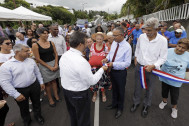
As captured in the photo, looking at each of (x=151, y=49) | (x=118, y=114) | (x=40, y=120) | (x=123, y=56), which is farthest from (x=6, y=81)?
(x=151, y=49)

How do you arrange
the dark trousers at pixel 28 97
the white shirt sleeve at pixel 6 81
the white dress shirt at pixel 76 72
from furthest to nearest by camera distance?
the dark trousers at pixel 28 97, the white shirt sleeve at pixel 6 81, the white dress shirt at pixel 76 72

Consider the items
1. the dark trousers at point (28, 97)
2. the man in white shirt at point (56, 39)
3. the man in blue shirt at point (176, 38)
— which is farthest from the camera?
the man in blue shirt at point (176, 38)

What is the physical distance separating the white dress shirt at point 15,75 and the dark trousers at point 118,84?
1.83 meters

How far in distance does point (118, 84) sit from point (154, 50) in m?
1.09

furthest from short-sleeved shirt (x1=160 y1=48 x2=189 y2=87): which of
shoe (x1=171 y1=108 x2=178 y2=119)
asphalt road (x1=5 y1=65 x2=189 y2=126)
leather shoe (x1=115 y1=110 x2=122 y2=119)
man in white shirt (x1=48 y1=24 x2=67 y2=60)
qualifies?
man in white shirt (x1=48 y1=24 x2=67 y2=60)

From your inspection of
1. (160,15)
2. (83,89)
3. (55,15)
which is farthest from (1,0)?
(83,89)

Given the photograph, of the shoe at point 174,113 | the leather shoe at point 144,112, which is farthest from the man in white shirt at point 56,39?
the shoe at point 174,113

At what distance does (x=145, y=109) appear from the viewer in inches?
112

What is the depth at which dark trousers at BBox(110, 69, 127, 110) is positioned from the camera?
256 cm

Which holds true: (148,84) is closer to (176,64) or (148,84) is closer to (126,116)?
(176,64)

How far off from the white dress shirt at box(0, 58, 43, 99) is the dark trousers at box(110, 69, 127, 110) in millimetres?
1826

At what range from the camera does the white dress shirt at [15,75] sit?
A: 6.65 ft

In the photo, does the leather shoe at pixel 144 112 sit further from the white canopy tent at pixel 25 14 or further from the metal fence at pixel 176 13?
the white canopy tent at pixel 25 14

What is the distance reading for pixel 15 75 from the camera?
213cm
